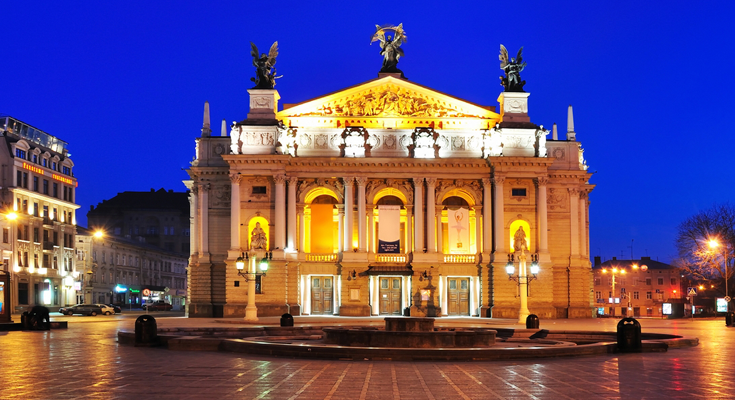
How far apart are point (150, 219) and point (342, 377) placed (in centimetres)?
13122

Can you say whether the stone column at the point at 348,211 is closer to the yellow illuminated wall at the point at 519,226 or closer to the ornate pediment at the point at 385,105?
the ornate pediment at the point at 385,105

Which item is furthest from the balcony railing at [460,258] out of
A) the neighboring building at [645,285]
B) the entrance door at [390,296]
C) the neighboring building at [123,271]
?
the neighboring building at [645,285]

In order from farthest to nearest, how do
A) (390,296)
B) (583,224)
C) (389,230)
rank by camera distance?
(583,224)
(390,296)
(389,230)

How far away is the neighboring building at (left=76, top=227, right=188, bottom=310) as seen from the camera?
10419cm

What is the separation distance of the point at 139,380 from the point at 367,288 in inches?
1895

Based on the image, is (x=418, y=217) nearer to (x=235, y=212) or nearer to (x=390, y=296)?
(x=390, y=296)

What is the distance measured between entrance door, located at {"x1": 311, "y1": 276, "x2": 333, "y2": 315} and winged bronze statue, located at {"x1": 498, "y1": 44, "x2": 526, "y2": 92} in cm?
2096

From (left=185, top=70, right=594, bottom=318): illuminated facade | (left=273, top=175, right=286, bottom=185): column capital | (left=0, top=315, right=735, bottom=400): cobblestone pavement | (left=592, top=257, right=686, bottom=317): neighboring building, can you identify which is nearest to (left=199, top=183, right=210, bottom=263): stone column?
(left=185, top=70, right=594, bottom=318): illuminated facade

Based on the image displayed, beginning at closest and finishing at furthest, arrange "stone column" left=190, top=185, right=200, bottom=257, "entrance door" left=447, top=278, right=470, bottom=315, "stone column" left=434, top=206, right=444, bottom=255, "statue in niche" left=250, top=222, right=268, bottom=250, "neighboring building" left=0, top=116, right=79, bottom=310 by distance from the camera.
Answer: "statue in niche" left=250, top=222, right=268, bottom=250, "entrance door" left=447, top=278, right=470, bottom=315, "stone column" left=434, top=206, right=444, bottom=255, "stone column" left=190, top=185, right=200, bottom=257, "neighboring building" left=0, top=116, right=79, bottom=310

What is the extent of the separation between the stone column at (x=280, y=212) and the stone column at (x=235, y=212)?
9.51 feet

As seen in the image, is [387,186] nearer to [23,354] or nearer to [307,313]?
[307,313]

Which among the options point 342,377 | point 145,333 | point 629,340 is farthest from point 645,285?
point 342,377

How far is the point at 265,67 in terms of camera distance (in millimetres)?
67625

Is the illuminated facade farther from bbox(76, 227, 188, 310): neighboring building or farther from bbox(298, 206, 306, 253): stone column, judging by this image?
bbox(76, 227, 188, 310): neighboring building
